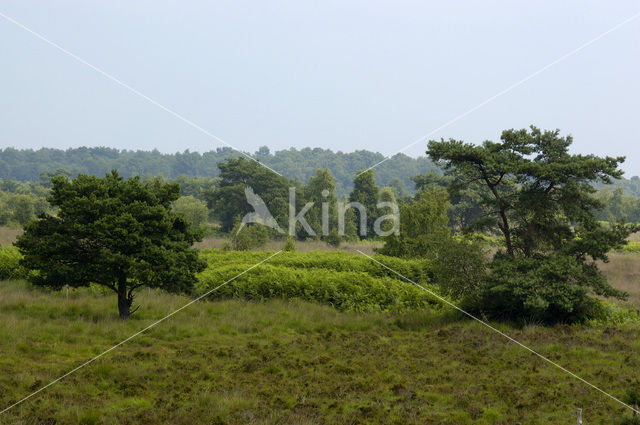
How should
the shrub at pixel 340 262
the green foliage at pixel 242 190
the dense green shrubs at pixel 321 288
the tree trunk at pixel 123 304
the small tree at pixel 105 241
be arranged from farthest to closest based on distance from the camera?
the green foliage at pixel 242 190 → the shrub at pixel 340 262 → the dense green shrubs at pixel 321 288 → the tree trunk at pixel 123 304 → the small tree at pixel 105 241

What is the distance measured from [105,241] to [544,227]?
12.4 m

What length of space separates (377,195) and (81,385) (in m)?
34.2

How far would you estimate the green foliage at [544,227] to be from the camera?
1382 centimetres

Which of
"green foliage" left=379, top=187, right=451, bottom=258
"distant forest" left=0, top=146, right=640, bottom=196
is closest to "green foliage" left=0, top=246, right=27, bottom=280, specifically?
"green foliage" left=379, top=187, right=451, bottom=258

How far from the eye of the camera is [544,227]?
51.9ft

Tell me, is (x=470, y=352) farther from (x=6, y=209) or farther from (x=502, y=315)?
(x=6, y=209)

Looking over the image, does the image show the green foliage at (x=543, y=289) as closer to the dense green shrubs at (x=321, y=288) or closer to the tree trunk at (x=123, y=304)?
the dense green shrubs at (x=321, y=288)

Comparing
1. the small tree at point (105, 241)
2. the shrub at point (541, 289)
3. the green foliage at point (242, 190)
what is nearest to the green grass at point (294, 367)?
the shrub at point (541, 289)

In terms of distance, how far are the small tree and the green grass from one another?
130 centimetres

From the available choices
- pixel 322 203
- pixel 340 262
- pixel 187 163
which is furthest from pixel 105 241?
pixel 187 163

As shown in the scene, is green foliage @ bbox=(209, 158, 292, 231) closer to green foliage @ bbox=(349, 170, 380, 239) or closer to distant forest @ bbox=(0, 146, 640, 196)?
green foliage @ bbox=(349, 170, 380, 239)

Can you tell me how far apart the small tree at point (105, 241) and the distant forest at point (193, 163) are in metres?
83.9

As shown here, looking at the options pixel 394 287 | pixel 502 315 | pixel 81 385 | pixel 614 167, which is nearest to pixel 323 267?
pixel 394 287

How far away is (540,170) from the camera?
14398mm
